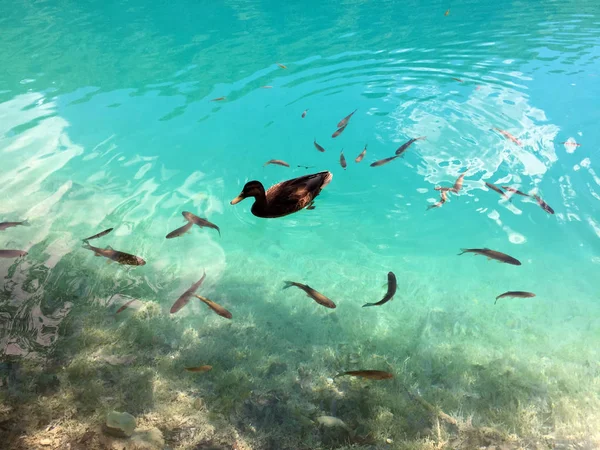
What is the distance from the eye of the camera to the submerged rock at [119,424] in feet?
8.41

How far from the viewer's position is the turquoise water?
3158mm

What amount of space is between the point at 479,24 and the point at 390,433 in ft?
62.0

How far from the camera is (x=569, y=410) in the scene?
3492mm

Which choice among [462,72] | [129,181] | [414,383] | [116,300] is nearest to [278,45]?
[462,72]

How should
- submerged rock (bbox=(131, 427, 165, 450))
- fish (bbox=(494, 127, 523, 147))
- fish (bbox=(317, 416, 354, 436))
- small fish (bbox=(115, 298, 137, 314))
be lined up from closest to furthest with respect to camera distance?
submerged rock (bbox=(131, 427, 165, 450)), fish (bbox=(317, 416, 354, 436)), small fish (bbox=(115, 298, 137, 314)), fish (bbox=(494, 127, 523, 147))

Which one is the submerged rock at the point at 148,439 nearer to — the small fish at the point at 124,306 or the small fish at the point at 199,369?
the small fish at the point at 199,369

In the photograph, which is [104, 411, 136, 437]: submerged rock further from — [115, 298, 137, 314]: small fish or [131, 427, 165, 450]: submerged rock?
[115, 298, 137, 314]: small fish

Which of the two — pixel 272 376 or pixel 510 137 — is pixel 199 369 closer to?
pixel 272 376

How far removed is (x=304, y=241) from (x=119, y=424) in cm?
488

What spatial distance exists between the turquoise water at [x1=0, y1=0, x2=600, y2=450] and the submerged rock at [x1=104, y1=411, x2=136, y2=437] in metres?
0.10

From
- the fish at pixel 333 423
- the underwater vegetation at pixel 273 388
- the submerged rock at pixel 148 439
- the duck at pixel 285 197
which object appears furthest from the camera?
the fish at pixel 333 423

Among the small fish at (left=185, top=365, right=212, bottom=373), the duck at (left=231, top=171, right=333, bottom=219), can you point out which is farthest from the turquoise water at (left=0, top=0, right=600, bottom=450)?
the duck at (left=231, top=171, right=333, bottom=219)

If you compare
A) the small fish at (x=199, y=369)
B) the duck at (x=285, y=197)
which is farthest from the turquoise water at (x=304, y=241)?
the duck at (x=285, y=197)

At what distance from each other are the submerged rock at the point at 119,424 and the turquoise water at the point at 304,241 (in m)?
0.10
